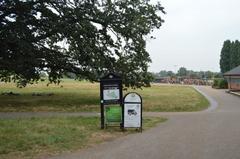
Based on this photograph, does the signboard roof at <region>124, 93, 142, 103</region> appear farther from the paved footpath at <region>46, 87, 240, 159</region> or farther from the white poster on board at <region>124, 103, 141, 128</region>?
the paved footpath at <region>46, 87, 240, 159</region>

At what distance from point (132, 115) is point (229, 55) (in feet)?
298

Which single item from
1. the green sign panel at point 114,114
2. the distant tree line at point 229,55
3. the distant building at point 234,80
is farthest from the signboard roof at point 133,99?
the distant tree line at point 229,55

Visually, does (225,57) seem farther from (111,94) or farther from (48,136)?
(48,136)

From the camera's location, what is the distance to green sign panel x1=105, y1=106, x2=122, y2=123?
16969mm

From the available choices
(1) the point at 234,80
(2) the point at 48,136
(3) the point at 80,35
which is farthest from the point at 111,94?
(1) the point at 234,80

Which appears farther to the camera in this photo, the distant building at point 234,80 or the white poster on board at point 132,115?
the distant building at point 234,80

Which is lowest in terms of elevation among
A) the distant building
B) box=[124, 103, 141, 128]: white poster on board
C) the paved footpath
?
the paved footpath

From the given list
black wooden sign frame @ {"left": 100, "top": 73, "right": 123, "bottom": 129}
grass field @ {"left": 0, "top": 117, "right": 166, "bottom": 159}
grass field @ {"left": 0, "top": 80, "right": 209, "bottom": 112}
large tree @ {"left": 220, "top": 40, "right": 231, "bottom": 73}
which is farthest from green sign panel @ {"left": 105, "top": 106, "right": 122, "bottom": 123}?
large tree @ {"left": 220, "top": 40, "right": 231, "bottom": 73}

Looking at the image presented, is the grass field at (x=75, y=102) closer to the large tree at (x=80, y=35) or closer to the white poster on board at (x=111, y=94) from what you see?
the large tree at (x=80, y=35)

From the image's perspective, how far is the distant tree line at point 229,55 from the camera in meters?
99.5

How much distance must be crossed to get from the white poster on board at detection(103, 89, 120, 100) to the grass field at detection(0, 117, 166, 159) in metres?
1.02

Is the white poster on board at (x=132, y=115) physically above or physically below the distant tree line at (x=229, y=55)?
below

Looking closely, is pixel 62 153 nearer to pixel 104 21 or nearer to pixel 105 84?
pixel 105 84

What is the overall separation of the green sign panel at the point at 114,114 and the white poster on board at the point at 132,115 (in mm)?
247
